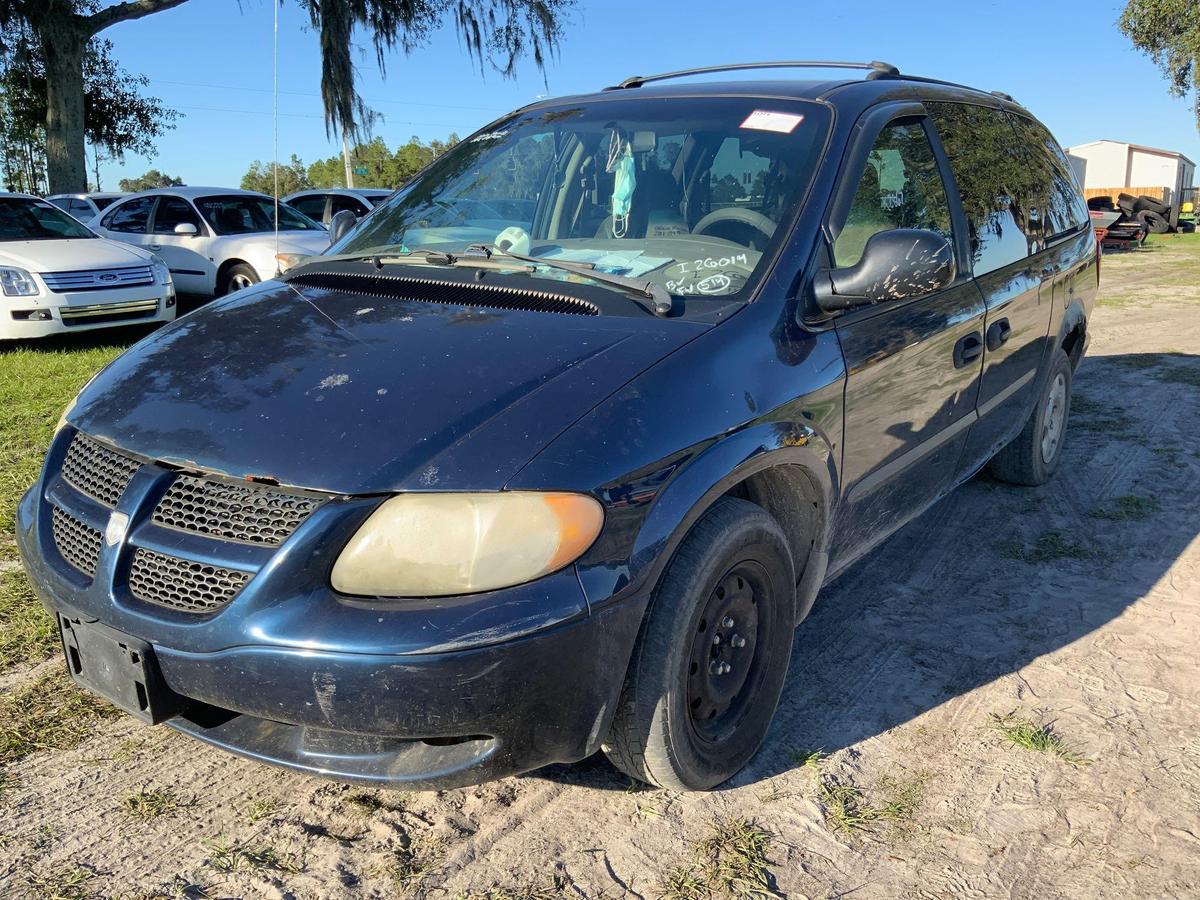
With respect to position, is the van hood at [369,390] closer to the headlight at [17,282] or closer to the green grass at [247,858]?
the green grass at [247,858]

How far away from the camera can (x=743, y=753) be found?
2670mm

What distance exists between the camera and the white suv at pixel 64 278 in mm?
8234

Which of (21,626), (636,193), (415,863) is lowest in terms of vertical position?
(415,863)

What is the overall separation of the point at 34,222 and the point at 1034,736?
9.84m

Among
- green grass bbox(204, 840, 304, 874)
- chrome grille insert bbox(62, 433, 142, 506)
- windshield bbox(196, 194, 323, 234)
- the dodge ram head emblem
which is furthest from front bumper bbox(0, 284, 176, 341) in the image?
green grass bbox(204, 840, 304, 874)

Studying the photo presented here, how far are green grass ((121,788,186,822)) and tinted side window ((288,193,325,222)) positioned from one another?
13354 mm

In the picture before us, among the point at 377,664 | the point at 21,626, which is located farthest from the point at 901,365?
the point at 21,626

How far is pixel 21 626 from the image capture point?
3369 millimetres

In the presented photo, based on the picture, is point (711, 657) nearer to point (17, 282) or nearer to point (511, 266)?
point (511, 266)

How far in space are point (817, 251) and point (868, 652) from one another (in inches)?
56.4

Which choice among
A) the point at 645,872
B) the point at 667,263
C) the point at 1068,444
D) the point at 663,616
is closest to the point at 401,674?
the point at 663,616

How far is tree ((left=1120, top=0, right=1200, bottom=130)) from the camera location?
26.8 metres

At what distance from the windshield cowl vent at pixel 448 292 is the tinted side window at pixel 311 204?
12.5m

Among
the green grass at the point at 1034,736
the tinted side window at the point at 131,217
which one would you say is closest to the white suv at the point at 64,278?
the tinted side window at the point at 131,217
